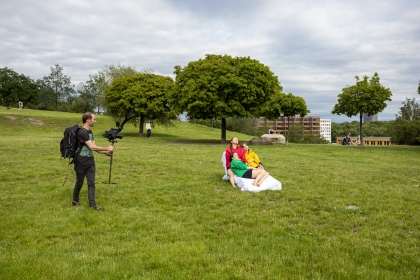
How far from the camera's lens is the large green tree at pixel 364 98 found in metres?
27.3

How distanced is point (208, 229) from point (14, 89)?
307ft

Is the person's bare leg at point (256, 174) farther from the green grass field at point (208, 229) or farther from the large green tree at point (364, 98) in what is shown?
the large green tree at point (364, 98)

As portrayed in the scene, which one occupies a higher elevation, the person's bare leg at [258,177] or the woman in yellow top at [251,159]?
the woman in yellow top at [251,159]

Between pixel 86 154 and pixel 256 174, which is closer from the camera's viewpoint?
pixel 86 154

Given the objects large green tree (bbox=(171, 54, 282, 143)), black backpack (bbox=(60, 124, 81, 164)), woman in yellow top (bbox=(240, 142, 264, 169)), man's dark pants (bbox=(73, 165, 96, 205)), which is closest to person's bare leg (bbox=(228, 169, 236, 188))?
woman in yellow top (bbox=(240, 142, 264, 169))

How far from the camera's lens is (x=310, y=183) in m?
11.4

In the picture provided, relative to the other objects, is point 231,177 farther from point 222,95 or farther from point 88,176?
point 222,95

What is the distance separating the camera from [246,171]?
10781 mm

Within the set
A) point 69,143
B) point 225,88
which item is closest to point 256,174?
point 69,143

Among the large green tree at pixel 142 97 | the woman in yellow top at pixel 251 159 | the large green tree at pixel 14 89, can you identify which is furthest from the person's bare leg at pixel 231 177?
the large green tree at pixel 14 89

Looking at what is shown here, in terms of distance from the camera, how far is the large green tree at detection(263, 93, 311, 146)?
29.1 meters

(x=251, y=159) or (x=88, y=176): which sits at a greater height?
(x=251, y=159)

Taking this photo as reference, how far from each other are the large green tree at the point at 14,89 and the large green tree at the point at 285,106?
77949mm

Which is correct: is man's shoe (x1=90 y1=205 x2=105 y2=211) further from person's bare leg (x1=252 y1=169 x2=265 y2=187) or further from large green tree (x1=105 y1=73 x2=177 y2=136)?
large green tree (x1=105 y1=73 x2=177 y2=136)
